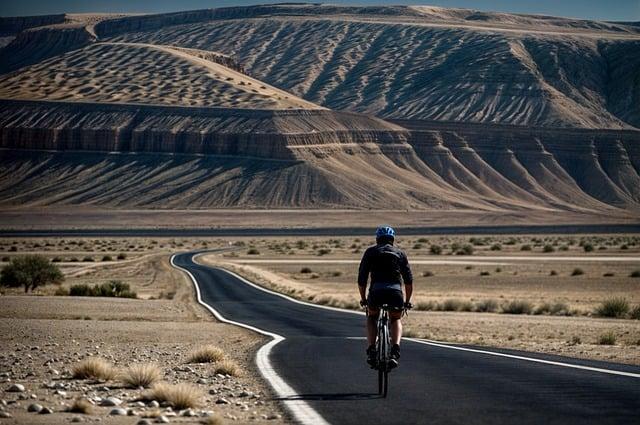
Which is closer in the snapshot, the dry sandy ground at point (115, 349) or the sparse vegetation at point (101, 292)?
the dry sandy ground at point (115, 349)

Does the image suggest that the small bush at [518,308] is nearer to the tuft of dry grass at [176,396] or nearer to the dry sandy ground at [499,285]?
the dry sandy ground at [499,285]

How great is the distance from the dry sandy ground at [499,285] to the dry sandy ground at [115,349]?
220 inches

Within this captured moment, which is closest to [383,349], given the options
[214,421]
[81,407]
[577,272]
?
[214,421]

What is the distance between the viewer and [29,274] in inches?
1858

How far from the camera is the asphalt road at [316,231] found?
4291 inches

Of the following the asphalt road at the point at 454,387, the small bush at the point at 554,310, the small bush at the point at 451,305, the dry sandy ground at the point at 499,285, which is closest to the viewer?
the asphalt road at the point at 454,387

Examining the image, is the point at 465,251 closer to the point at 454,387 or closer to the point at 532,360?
the point at 532,360

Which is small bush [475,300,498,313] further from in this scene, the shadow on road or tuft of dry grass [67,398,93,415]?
tuft of dry grass [67,398,93,415]

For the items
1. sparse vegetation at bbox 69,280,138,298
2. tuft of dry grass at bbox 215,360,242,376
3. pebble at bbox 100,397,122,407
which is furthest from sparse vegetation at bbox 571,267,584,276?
pebble at bbox 100,397,122,407

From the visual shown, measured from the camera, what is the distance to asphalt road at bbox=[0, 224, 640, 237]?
109 m

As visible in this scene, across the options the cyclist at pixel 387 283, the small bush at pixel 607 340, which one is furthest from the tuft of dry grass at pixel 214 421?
the small bush at pixel 607 340

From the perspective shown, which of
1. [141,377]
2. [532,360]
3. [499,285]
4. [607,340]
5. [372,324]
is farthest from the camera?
[499,285]

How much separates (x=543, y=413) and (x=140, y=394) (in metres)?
4.62

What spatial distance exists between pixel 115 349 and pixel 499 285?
105 ft
